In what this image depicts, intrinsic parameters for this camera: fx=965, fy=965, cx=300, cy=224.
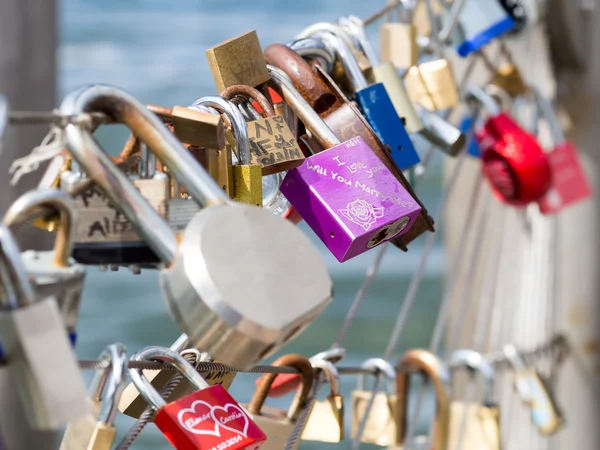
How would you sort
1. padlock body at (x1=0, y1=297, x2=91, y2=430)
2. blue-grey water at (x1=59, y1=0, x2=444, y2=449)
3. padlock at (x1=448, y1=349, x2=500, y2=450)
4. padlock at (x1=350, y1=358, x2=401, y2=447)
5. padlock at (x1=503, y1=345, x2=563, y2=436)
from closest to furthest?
padlock body at (x1=0, y1=297, x2=91, y2=430) → padlock at (x1=350, y1=358, x2=401, y2=447) → padlock at (x1=448, y1=349, x2=500, y2=450) → padlock at (x1=503, y1=345, x2=563, y2=436) → blue-grey water at (x1=59, y1=0, x2=444, y2=449)

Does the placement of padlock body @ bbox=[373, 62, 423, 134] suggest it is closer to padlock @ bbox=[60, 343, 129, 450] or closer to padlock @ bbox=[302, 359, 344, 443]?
padlock @ bbox=[302, 359, 344, 443]

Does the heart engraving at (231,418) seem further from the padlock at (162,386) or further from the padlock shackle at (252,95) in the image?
the padlock shackle at (252,95)

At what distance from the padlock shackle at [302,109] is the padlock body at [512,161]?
0.72m

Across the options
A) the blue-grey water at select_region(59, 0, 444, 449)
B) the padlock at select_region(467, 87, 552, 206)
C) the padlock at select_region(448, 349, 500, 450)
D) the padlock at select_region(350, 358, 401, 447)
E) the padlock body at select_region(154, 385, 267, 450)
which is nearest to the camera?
the padlock body at select_region(154, 385, 267, 450)

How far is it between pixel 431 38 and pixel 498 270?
2.53 feet

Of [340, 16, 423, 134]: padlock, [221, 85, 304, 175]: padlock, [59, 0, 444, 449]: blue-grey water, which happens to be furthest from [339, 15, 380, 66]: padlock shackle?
[59, 0, 444, 449]: blue-grey water

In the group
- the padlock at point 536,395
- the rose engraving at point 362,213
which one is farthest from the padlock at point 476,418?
the rose engraving at point 362,213

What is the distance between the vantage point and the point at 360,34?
2.60 ft

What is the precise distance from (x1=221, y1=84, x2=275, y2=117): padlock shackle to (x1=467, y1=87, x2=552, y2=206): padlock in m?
0.77

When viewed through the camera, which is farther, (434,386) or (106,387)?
(434,386)

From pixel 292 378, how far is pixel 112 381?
0.28 m

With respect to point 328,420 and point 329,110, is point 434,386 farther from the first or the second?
point 329,110

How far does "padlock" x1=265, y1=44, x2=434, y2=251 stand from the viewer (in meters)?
0.61

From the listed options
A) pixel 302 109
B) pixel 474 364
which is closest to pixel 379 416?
pixel 474 364
